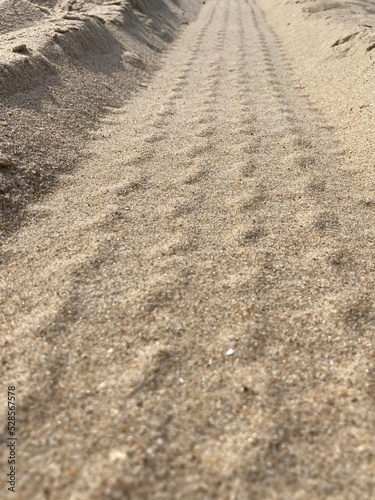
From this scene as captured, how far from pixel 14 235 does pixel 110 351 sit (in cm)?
92

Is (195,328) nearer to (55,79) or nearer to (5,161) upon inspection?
(5,161)

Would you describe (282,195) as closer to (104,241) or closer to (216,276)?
(216,276)

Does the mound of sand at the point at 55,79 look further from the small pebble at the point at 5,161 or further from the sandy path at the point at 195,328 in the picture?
the sandy path at the point at 195,328

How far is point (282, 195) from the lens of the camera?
2.58 m

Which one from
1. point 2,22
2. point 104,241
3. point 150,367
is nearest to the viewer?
point 150,367

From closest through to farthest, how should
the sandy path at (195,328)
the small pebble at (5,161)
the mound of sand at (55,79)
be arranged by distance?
the sandy path at (195,328) → the small pebble at (5,161) → the mound of sand at (55,79)

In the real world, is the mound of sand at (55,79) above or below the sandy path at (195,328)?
above

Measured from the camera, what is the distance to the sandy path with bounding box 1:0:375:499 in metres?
1.25

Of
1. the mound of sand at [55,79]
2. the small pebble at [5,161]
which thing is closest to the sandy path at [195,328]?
the mound of sand at [55,79]

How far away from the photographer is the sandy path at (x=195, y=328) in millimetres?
1245

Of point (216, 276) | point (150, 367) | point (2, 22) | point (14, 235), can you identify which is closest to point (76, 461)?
point (150, 367)

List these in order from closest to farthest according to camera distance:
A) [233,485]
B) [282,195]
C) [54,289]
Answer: [233,485]
[54,289]
[282,195]

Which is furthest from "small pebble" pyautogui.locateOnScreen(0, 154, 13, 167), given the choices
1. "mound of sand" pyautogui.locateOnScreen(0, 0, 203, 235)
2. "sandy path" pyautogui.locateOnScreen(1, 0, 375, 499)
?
"sandy path" pyautogui.locateOnScreen(1, 0, 375, 499)

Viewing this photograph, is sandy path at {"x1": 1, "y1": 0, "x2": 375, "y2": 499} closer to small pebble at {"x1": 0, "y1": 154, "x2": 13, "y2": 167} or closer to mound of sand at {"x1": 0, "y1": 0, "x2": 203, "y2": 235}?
mound of sand at {"x1": 0, "y1": 0, "x2": 203, "y2": 235}
